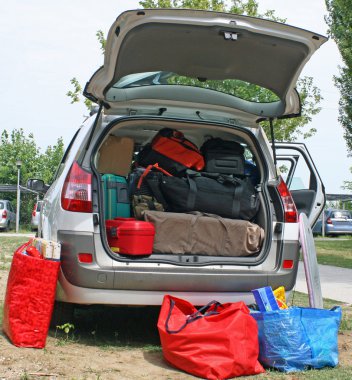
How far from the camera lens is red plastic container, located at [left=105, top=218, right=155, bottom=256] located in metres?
4.63

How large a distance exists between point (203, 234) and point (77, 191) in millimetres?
984

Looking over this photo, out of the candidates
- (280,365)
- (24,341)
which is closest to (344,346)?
(280,365)

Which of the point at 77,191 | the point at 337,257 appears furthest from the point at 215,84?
the point at 337,257

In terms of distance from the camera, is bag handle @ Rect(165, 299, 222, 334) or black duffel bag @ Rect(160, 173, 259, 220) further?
black duffel bag @ Rect(160, 173, 259, 220)

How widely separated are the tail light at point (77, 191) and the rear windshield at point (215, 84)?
758 mm

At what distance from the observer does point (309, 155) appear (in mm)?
5832

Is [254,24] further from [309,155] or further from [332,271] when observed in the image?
[332,271]

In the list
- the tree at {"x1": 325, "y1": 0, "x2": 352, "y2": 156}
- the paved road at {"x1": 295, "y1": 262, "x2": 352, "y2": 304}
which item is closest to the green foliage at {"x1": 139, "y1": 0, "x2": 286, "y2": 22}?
the tree at {"x1": 325, "y1": 0, "x2": 352, "y2": 156}

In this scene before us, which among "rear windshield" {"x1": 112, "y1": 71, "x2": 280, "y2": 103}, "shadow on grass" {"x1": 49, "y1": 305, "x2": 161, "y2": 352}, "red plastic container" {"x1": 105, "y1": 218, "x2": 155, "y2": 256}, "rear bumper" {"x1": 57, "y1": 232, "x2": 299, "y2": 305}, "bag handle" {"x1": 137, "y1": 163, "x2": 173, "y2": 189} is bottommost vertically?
"shadow on grass" {"x1": 49, "y1": 305, "x2": 161, "y2": 352}

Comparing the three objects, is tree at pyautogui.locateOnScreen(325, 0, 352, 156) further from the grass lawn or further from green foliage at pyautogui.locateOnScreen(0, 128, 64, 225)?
green foliage at pyautogui.locateOnScreen(0, 128, 64, 225)

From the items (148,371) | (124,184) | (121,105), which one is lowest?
(148,371)

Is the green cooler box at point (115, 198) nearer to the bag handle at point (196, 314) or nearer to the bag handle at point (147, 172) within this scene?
the bag handle at point (147, 172)

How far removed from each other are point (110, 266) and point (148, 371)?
790 mm

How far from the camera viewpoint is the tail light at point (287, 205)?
505cm
